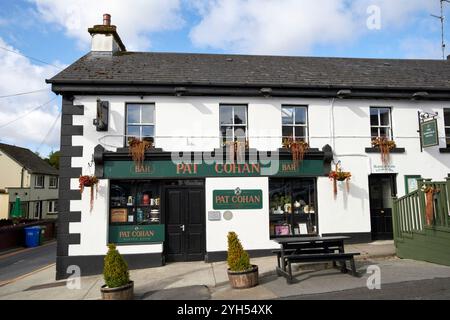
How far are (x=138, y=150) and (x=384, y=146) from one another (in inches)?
326

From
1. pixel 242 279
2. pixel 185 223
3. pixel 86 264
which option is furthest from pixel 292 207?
pixel 86 264

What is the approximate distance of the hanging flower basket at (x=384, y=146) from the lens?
37.2 feet

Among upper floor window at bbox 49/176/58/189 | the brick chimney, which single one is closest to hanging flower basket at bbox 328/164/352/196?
the brick chimney

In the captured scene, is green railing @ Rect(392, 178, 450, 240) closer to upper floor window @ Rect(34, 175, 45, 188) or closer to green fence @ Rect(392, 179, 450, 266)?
green fence @ Rect(392, 179, 450, 266)

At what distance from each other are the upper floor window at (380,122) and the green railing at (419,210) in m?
2.80

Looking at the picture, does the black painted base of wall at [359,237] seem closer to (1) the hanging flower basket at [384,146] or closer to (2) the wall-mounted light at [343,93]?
(1) the hanging flower basket at [384,146]

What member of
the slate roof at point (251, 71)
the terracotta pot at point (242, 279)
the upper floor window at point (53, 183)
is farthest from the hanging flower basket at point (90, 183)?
the upper floor window at point (53, 183)

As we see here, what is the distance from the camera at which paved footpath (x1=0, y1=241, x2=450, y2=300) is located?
7012 mm

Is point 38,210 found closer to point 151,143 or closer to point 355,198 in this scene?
point 151,143

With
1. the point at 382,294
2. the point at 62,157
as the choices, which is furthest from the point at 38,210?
the point at 382,294

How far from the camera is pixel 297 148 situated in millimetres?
10781

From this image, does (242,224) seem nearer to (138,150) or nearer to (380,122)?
(138,150)
